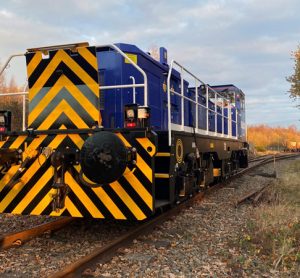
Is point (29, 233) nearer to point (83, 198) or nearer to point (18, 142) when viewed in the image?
point (83, 198)

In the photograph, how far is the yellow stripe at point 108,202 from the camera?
206 inches

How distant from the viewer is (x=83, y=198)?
17.5ft

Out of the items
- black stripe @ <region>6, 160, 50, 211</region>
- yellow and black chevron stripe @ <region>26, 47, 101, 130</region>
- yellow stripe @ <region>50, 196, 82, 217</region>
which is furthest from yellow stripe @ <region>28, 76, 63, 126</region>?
yellow stripe @ <region>50, 196, 82, 217</region>

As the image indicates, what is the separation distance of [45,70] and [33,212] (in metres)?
2.14

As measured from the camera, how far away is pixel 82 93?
571 cm

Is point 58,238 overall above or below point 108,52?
below

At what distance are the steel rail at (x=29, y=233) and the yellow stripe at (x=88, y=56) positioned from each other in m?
2.48

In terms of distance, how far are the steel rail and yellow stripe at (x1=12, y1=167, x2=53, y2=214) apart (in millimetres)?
339

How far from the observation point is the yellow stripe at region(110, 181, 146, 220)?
517cm

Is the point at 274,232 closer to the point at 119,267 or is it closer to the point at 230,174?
the point at 119,267

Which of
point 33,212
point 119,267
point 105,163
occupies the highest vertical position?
point 105,163

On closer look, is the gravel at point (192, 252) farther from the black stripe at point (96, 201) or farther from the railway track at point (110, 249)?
the black stripe at point (96, 201)

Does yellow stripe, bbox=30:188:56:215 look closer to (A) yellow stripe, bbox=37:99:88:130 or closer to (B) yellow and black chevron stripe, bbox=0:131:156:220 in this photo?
(B) yellow and black chevron stripe, bbox=0:131:156:220

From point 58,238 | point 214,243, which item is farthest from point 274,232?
point 58,238
